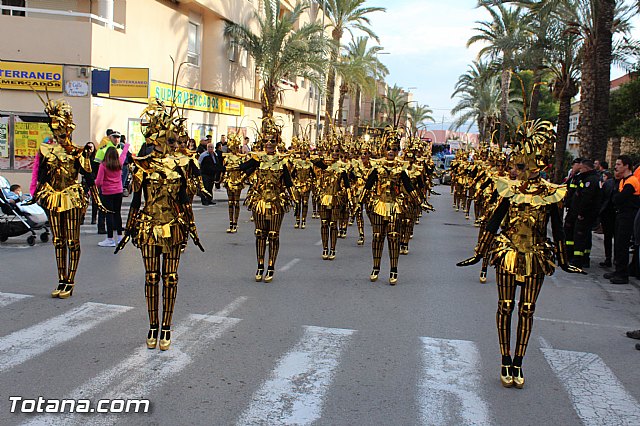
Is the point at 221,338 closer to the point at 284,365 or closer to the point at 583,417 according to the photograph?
the point at 284,365

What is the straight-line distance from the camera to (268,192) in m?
9.52

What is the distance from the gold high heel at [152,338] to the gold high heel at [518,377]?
3.33 metres

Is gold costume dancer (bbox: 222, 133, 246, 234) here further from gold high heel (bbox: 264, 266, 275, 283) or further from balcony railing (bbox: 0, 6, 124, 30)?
balcony railing (bbox: 0, 6, 124, 30)

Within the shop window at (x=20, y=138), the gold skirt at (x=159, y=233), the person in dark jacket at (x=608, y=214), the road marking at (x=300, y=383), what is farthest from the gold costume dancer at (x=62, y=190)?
the shop window at (x=20, y=138)

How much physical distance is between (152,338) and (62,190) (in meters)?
2.80

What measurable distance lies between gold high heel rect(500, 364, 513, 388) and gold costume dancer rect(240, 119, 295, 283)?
4515mm

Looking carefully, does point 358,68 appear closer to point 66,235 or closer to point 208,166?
point 208,166

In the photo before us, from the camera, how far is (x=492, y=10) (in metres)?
35.4

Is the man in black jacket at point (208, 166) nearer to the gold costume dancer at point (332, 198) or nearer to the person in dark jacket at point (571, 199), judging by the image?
the gold costume dancer at point (332, 198)

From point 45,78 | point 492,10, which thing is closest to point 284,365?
point 45,78

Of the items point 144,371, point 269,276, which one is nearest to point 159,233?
point 144,371

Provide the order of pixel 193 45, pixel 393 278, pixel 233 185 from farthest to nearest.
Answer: pixel 193 45 → pixel 233 185 → pixel 393 278

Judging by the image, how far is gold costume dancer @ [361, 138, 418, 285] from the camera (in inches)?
378

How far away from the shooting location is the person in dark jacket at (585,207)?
11.7 metres
